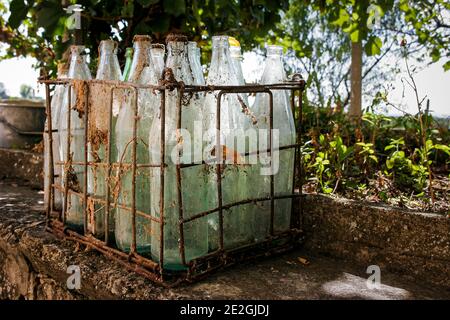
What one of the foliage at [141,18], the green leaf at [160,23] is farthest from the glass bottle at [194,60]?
the green leaf at [160,23]

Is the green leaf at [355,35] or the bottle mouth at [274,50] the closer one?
the bottle mouth at [274,50]

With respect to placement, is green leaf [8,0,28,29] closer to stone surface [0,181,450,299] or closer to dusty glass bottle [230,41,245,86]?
stone surface [0,181,450,299]

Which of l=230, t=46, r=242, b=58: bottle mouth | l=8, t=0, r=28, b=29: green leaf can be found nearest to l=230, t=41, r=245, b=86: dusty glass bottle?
l=230, t=46, r=242, b=58: bottle mouth

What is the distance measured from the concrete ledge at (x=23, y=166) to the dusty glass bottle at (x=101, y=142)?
3.48 ft

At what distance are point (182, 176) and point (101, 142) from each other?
0.89 feet

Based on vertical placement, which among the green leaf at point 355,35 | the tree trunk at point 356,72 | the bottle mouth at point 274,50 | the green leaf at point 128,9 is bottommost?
the bottle mouth at point 274,50

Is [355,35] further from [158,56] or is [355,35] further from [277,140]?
[158,56]

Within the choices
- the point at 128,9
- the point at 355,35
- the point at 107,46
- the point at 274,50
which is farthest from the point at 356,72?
the point at 107,46

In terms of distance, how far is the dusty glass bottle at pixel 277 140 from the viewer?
4.06 feet

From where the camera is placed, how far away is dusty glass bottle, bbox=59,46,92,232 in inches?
50.9

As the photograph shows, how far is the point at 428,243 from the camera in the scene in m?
1.15

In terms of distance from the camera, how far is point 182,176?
1.04 metres

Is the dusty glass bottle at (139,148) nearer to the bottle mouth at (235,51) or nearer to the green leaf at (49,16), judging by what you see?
the bottle mouth at (235,51)

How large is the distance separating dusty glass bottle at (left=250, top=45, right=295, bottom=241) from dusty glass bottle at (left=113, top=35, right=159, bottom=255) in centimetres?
29
